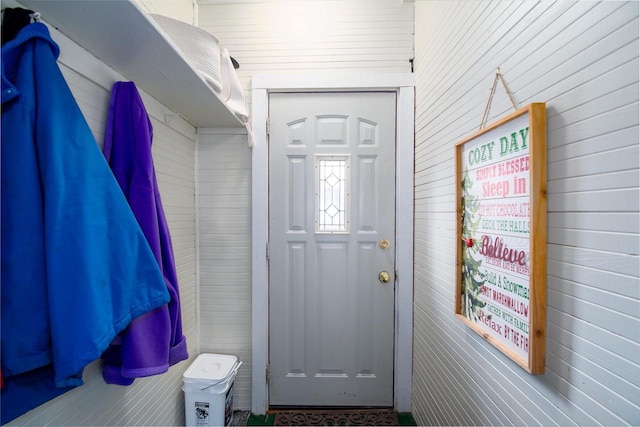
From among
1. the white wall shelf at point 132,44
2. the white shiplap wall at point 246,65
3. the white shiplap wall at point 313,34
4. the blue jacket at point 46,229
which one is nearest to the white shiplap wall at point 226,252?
the white shiplap wall at point 246,65

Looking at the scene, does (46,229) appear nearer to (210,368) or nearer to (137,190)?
(137,190)

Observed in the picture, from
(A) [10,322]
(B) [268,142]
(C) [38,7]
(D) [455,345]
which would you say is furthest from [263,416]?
(C) [38,7]

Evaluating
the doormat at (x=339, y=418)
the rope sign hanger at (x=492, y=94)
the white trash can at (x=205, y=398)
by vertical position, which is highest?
the rope sign hanger at (x=492, y=94)

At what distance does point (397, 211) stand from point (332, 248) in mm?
474

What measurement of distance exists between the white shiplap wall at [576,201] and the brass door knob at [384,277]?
57 centimetres

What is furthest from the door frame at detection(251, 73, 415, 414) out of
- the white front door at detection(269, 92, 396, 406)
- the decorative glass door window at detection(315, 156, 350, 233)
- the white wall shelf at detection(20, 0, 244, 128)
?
the white wall shelf at detection(20, 0, 244, 128)

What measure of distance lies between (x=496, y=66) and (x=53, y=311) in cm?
146

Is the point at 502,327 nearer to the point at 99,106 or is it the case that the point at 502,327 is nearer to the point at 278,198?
the point at 278,198

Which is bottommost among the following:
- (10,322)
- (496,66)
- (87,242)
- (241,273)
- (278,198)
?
(241,273)

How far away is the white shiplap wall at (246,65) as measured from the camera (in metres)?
1.57

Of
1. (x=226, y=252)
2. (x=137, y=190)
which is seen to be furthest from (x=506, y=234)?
(x=226, y=252)

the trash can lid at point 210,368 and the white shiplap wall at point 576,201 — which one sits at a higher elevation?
the white shiplap wall at point 576,201

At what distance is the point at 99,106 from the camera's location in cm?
88

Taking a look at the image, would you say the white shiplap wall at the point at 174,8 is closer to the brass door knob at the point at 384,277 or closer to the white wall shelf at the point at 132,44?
the white wall shelf at the point at 132,44
